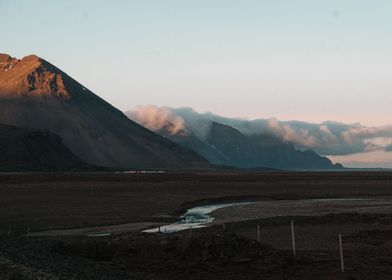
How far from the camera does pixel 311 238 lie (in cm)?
3312

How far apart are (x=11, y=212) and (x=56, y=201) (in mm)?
12087

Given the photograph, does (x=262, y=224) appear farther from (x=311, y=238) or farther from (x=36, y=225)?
(x=36, y=225)

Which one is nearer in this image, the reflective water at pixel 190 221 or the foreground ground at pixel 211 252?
the foreground ground at pixel 211 252

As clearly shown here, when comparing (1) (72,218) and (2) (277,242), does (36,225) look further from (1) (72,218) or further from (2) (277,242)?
(2) (277,242)

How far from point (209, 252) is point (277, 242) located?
7.47m

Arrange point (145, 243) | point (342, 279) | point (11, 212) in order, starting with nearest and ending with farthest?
point (342, 279) < point (145, 243) < point (11, 212)

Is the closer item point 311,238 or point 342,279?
point 342,279

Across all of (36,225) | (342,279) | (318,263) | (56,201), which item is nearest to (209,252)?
(318,263)

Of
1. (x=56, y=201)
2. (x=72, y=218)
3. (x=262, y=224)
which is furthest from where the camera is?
(x=56, y=201)

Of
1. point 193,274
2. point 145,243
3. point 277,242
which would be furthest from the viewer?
point 277,242

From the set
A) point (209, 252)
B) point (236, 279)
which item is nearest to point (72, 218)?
point (209, 252)

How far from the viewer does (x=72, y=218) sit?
47.1 metres

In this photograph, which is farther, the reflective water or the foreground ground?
the reflective water

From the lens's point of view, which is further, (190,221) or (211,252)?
(190,221)
